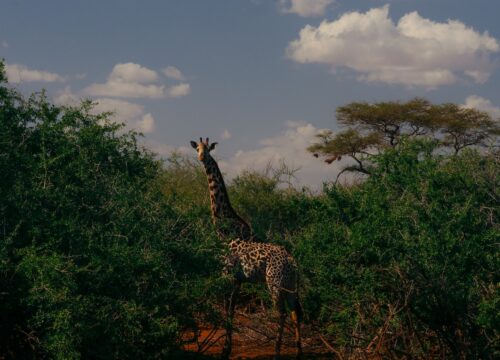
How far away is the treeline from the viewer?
6.34m

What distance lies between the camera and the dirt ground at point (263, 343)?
984 cm

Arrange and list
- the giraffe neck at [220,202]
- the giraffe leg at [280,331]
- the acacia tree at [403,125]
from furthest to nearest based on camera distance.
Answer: the acacia tree at [403,125] → the giraffe neck at [220,202] → the giraffe leg at [280,331]

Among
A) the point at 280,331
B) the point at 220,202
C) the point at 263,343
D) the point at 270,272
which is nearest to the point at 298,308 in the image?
the point at 280,331

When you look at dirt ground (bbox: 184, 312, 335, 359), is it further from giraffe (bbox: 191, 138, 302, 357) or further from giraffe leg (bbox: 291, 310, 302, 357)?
giraffe (bbox: 191, 138, 302, 357)

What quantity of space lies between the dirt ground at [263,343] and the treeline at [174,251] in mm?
1079

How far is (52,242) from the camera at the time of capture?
6.28 metres

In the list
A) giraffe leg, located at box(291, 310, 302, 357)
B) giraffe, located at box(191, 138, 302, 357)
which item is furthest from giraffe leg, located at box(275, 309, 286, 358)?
giraffe leg, located at box(291, 310, 302, 357)

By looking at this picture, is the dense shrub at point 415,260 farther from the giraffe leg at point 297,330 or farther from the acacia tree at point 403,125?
the acacia tree at point 403,125

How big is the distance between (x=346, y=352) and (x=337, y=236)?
1.37 metres

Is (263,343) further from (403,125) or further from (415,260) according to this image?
(403,125)

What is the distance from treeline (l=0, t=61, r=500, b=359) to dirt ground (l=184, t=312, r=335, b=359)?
1.08 m

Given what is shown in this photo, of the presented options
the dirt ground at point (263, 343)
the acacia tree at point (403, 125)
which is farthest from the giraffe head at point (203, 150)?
the acacia tree at point (403, 125)

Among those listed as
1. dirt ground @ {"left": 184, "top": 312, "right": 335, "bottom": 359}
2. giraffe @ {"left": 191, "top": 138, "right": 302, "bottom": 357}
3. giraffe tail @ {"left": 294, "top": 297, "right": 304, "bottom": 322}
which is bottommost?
dirt ground @ {"left": 184, "top": 312, "right": 335, "bottom": 359}

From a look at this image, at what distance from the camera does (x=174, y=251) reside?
289 inches
